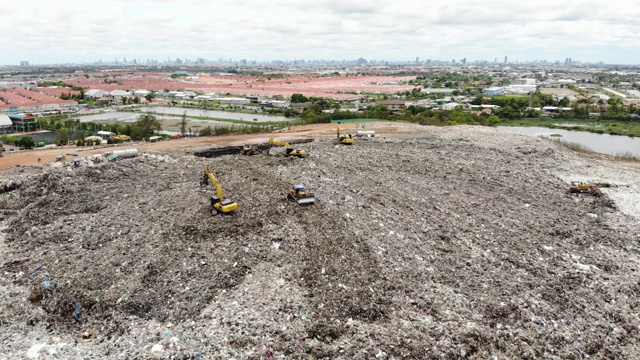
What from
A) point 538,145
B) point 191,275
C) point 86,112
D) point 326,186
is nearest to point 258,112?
point 86,112

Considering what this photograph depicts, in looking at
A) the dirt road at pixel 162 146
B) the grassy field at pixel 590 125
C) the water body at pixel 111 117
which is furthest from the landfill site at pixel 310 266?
the water body at pixel 111 117

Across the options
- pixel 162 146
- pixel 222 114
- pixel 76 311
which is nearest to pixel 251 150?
pixel 162 146

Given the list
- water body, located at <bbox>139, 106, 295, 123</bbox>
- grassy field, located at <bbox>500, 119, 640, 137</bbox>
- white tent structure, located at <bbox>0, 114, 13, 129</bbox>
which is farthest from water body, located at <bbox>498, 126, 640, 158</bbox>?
white tent structure, located at <bbox>0, 114, 13, 129</bbox>

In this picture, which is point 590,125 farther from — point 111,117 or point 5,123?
point 5,123

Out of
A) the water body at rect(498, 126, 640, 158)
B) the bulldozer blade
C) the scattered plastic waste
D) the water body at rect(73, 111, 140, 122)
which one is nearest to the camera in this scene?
the scattered plastic waste

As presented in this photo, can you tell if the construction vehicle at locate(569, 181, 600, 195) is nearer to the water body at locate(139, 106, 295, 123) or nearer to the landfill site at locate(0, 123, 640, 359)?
→ the landfill site at locate(0, 123, 640, 359)

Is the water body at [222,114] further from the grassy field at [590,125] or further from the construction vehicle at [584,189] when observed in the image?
the construction vehicle at [584,189]

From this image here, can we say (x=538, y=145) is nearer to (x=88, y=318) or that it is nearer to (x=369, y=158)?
(x=369, y=158)
